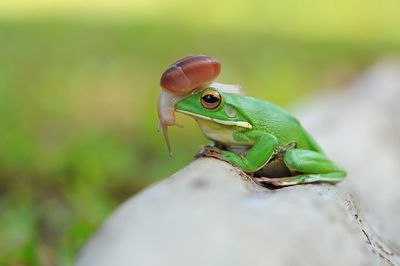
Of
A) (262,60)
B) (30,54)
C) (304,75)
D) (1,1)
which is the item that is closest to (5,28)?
(30,54)

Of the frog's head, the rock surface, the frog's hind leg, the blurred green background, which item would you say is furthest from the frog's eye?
the blurred green background

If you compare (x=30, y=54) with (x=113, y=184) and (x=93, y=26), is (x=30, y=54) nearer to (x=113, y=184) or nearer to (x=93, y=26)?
(x=93, y=26)

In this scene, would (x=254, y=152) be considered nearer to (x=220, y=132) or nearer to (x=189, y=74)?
(x=220, y=132)

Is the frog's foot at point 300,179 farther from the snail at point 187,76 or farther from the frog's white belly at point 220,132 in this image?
the snail at point 187,76

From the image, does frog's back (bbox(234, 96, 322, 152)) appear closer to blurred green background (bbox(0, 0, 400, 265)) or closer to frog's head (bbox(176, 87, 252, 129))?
frog's head (bbox(176, 87, 252, 129))

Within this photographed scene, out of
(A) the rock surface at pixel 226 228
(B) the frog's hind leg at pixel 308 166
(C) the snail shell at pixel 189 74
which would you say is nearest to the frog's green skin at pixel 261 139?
(B) the frog's hind leg at pixel 308 166

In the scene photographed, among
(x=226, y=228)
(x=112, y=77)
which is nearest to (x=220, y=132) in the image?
(x=226, y=228)
